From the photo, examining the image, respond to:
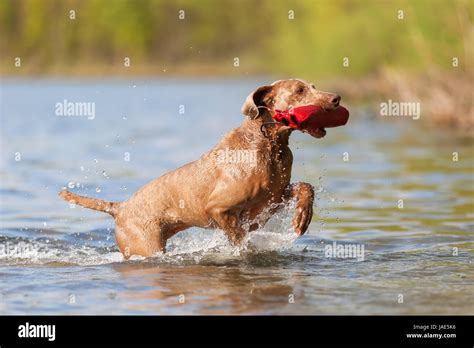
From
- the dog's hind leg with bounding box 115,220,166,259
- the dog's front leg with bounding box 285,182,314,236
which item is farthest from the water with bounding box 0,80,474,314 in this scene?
the dog's front leg with bounding box 285,182,314,236

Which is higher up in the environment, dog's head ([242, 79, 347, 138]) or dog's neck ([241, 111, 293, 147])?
dog's head ([242, 79, 347, 138])

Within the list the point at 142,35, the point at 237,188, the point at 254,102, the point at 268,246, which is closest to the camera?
the point at 237,188

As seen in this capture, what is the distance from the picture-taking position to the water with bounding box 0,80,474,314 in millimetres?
8789

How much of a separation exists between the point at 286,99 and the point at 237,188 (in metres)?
1.03

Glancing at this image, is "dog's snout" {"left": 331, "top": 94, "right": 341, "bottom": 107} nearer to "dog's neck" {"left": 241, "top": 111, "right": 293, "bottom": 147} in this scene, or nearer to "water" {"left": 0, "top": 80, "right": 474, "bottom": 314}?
"dog's neck" {"left": 241, "top": 111, "right": 293, "bottom": 147}

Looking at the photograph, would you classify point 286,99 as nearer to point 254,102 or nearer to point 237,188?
point 254,102

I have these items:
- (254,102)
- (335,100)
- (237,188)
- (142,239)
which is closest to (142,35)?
(142,239)

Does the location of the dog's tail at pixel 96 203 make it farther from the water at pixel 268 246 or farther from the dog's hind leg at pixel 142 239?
the water at pixel 268 246

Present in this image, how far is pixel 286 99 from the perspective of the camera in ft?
33.2

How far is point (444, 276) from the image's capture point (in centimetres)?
981

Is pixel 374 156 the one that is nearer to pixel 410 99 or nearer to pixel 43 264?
pixel 410 99

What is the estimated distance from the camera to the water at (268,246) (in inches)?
346
